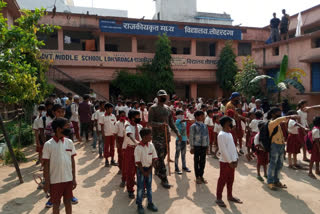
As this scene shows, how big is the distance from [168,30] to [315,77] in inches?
401

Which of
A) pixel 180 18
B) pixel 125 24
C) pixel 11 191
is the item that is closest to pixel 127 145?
pixel 11 191

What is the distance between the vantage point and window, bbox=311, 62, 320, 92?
11984mm

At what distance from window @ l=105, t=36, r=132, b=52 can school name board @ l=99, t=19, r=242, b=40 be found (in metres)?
2.28

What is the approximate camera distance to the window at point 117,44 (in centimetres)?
1919

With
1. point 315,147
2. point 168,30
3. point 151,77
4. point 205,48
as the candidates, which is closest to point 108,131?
point 315,147

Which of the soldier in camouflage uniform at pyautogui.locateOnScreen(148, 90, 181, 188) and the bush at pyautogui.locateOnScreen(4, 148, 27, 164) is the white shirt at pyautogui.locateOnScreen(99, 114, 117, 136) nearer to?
the soldier in camouflage uniform at pyautogui.locateOnScreen(148, 90, 181, 188)

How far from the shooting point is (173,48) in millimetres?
21016

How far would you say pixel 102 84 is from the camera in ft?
55.5

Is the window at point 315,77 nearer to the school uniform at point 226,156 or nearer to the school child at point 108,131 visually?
the school uniform at point 226,156

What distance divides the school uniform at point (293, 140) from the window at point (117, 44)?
1562 cm

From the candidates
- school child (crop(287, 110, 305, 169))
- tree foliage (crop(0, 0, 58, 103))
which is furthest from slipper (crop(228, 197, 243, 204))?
tree foliage (crop(0, 0, 58, 103))

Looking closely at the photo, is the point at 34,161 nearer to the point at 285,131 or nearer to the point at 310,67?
the point at 285,131

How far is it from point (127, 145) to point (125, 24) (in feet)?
46.0

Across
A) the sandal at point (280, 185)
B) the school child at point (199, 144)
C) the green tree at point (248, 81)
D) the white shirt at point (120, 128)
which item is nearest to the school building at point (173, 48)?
the green tree at point (248, 81)
